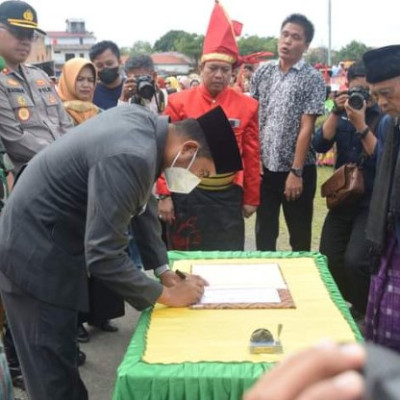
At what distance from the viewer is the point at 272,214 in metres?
3.83

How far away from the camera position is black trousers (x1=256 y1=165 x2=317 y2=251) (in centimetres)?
374

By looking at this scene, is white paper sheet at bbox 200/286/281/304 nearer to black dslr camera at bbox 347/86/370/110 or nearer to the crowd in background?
the crowd in background

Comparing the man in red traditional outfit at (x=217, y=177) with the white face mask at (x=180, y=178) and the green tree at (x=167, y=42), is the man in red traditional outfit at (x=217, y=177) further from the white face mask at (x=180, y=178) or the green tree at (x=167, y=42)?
the green tree at (x=167, y=42)

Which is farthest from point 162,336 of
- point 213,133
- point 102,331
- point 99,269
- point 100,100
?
point 100,100

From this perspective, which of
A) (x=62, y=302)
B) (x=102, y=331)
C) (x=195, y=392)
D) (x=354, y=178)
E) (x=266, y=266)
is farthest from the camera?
(x=102, y=331)

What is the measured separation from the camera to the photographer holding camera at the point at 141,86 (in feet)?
11.2

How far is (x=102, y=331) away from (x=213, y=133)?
1.87 meters

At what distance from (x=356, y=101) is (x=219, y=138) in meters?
1.33

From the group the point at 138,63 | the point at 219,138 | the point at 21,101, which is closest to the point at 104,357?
the point at 21,101

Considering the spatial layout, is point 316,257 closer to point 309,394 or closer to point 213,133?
point 213,133

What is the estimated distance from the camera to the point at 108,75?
161 inches

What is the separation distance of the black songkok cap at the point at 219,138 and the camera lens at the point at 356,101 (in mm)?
1202

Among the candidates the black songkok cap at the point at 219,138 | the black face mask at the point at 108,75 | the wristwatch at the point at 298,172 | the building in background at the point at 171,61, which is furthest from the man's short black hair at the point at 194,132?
the building in background at the point at 171,61

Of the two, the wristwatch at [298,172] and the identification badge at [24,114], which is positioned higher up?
the identification badge at [24,114]
